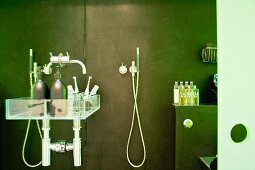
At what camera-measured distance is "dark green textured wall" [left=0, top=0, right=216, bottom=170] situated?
2.12 m

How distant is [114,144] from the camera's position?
2131 millimetres

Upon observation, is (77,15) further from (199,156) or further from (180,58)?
(199,156)

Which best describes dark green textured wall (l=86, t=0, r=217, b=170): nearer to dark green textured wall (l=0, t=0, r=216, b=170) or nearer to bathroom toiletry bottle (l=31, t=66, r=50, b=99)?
dark green textured wall (l=0, t=0, r=216, b=170)

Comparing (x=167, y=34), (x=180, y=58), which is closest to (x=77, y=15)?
(x=167, y=34)

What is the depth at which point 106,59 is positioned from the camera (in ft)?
7.00

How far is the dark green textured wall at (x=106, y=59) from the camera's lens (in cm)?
212
